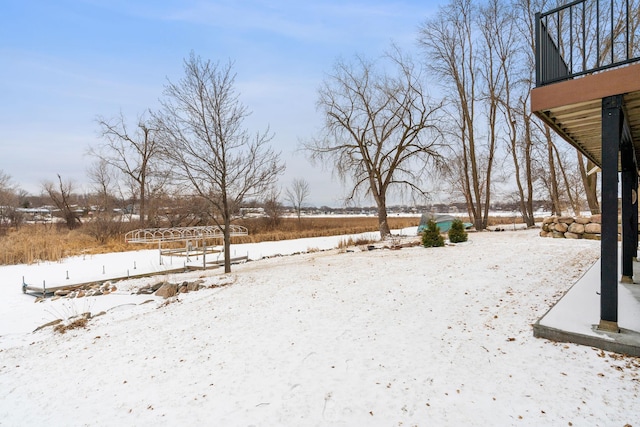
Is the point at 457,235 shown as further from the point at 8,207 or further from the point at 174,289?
the point at 8,207

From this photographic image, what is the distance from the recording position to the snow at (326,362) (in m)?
2.66

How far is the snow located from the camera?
8.72ft

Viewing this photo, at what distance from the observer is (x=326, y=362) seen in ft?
11.6

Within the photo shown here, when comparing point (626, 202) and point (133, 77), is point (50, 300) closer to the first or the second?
point (133, 77)

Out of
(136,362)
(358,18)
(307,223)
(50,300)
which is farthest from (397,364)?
(307,223)

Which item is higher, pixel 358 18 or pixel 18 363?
pixel 358 18

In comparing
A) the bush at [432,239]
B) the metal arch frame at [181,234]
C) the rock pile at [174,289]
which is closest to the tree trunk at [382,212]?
the bush at [432,239]

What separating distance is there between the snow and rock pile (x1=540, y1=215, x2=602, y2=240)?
6094 mm

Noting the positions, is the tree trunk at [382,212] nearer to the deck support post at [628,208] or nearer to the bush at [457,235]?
the bush at [457,235]

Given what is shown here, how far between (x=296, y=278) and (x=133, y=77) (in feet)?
37.1

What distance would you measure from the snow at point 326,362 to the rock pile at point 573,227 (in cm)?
609

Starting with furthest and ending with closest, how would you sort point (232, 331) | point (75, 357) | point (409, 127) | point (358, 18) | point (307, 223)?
point (307, 223)
point (409, 127)
point (358, 18)
point (232, 331)
point (75, 357)

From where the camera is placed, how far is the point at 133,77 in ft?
43.2

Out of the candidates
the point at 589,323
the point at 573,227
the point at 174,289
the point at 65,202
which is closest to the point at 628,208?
the point at 589,323
